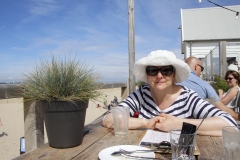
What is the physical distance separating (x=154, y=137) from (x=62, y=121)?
612mm

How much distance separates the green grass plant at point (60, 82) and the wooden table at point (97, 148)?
0.94 feet

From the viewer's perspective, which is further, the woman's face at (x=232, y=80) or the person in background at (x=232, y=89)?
the woman's face at (x=232, y=80)

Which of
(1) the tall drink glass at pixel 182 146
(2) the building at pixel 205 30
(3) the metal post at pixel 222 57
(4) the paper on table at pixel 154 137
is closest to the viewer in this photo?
A: (1) the tall drink glass at pixel 182 146

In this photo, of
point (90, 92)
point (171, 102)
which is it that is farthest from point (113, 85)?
point (90, 92)

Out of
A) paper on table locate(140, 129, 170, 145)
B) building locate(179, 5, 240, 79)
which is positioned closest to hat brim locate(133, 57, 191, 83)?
paper on table locate(140, 129, 170, 145)

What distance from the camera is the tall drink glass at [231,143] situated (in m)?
0.87

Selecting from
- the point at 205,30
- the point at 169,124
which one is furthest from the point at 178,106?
the point at 205,30

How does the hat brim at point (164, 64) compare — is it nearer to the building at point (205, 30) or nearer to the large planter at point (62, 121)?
the large planter at point (62, 121)

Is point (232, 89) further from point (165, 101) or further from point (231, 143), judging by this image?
point (231, 143)

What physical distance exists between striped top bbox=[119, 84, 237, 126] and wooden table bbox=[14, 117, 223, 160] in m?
0.34

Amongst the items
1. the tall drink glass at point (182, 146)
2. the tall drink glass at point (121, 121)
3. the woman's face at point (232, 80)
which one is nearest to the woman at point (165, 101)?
Answer: the tall drink glass at point (121, 121)

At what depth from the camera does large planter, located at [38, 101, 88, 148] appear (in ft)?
3.95

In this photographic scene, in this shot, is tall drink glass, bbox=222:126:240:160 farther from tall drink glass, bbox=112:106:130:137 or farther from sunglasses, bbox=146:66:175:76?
sunglasses, bbox=146:66:175:76

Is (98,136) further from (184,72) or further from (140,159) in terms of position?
(184,72)
